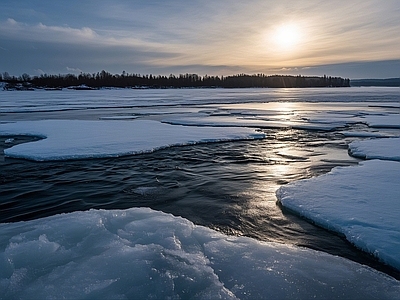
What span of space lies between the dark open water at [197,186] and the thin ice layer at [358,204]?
5.6 inches

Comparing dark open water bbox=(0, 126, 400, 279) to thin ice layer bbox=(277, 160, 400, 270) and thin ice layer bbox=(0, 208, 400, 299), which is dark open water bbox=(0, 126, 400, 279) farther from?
thin ice layer bbox=(0, 208, 400, 299)

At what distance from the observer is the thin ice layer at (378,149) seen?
749 centimetres

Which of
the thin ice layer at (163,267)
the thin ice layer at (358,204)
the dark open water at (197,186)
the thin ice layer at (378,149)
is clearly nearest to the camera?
the thin ice layer at (163,267)

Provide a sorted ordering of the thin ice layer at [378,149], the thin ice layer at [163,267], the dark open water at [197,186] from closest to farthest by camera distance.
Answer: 1. the thin ice layer at [163,267]
2. the dark open water at [197,186]
3. the thin ice layer at [378,149]

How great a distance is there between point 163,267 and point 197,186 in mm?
3075

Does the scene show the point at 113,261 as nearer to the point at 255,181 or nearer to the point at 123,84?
the point at 255,181

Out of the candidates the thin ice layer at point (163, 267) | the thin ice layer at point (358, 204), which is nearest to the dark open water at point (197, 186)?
the thin ice layer at point (358, 204)

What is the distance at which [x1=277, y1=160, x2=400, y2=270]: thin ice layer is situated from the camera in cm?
354

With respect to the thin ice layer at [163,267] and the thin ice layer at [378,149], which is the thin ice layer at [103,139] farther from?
the thin ice layer at [163,267]

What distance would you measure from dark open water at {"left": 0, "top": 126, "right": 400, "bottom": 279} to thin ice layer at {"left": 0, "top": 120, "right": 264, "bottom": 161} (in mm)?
378

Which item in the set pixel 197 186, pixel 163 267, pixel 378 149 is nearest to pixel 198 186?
pixel 197 186

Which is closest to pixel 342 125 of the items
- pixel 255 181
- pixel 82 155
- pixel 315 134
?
pixel 315 134

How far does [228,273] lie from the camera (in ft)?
9.70

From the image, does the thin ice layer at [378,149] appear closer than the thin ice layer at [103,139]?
Yes
